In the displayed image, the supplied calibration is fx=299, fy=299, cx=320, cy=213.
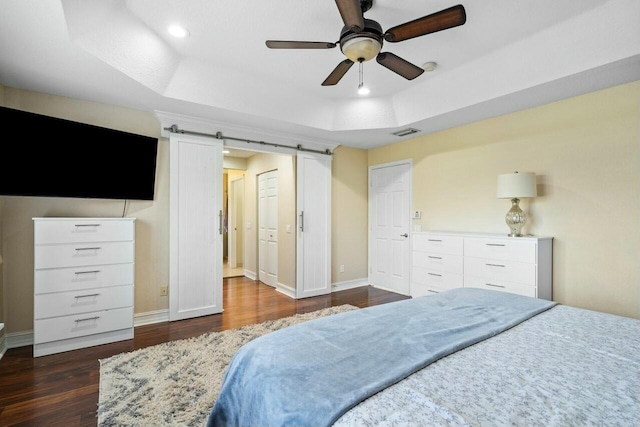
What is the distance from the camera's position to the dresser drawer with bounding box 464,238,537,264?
2.88 m

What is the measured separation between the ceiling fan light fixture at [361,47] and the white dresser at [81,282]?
8.41 feet

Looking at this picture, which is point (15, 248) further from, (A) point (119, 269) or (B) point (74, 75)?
(B) point (74, 75)

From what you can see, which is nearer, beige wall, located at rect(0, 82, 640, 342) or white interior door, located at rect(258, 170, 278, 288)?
beige wall, located at rect(0, 82, 640, 342)

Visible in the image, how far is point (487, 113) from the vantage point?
3.46m

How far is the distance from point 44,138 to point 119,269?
1337 mm

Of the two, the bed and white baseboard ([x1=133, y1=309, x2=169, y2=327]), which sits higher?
the bed

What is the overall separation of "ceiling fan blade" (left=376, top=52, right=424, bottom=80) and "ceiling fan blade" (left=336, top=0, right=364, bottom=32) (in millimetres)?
382

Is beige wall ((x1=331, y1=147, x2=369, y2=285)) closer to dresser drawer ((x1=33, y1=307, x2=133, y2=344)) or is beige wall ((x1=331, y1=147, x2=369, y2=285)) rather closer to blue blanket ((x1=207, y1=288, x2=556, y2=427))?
dresser drawer ((x1=33, y1=307, x2=133, y2=344))

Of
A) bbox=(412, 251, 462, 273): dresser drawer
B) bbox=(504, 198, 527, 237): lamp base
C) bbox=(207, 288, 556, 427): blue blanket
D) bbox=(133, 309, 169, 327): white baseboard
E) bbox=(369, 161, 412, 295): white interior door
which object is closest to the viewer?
bbox=(207, 288, 556, 427): blue blanket

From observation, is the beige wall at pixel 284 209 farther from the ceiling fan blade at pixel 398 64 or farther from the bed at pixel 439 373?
the bed at pixel 439 373

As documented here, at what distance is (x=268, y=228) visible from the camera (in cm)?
530

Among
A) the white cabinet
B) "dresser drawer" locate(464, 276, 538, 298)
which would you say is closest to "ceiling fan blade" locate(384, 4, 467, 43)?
the white cabinet

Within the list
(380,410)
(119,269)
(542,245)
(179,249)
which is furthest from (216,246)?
(542,245)

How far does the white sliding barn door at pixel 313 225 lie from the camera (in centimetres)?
450
